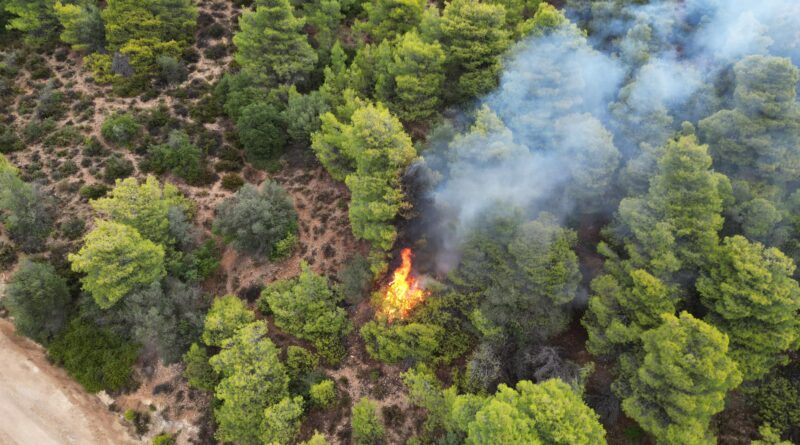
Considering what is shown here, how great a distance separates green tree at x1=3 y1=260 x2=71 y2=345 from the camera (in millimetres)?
33312

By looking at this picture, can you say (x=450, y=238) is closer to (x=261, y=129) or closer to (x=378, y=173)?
(x=378, y=173)

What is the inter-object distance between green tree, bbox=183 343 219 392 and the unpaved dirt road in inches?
245

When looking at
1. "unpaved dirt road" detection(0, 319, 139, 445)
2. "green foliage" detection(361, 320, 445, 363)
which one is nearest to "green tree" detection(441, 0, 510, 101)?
"green foliage" detection(361, 320, 445, 363)

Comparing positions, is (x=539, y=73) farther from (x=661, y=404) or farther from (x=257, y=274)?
(x=257, y=274)

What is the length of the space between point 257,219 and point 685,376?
1086 inches

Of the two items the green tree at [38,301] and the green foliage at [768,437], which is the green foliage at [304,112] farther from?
the green foliage at [768,437]

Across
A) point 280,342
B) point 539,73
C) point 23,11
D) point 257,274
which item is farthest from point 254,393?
point 23,11

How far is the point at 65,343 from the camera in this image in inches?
1390

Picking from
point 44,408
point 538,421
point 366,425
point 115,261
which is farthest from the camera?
point 44,408

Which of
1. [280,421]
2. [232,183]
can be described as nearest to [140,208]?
[232,183]

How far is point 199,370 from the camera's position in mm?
32344

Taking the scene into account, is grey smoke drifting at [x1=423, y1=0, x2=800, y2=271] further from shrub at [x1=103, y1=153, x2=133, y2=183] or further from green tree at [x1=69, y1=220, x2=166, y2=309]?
shrub at [x1=103, y1=153, x2=133, y2=183]

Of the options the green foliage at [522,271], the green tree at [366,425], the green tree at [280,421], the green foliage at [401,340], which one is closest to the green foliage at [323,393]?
the green tree at [280,421]

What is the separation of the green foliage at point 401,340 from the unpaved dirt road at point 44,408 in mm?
17474
